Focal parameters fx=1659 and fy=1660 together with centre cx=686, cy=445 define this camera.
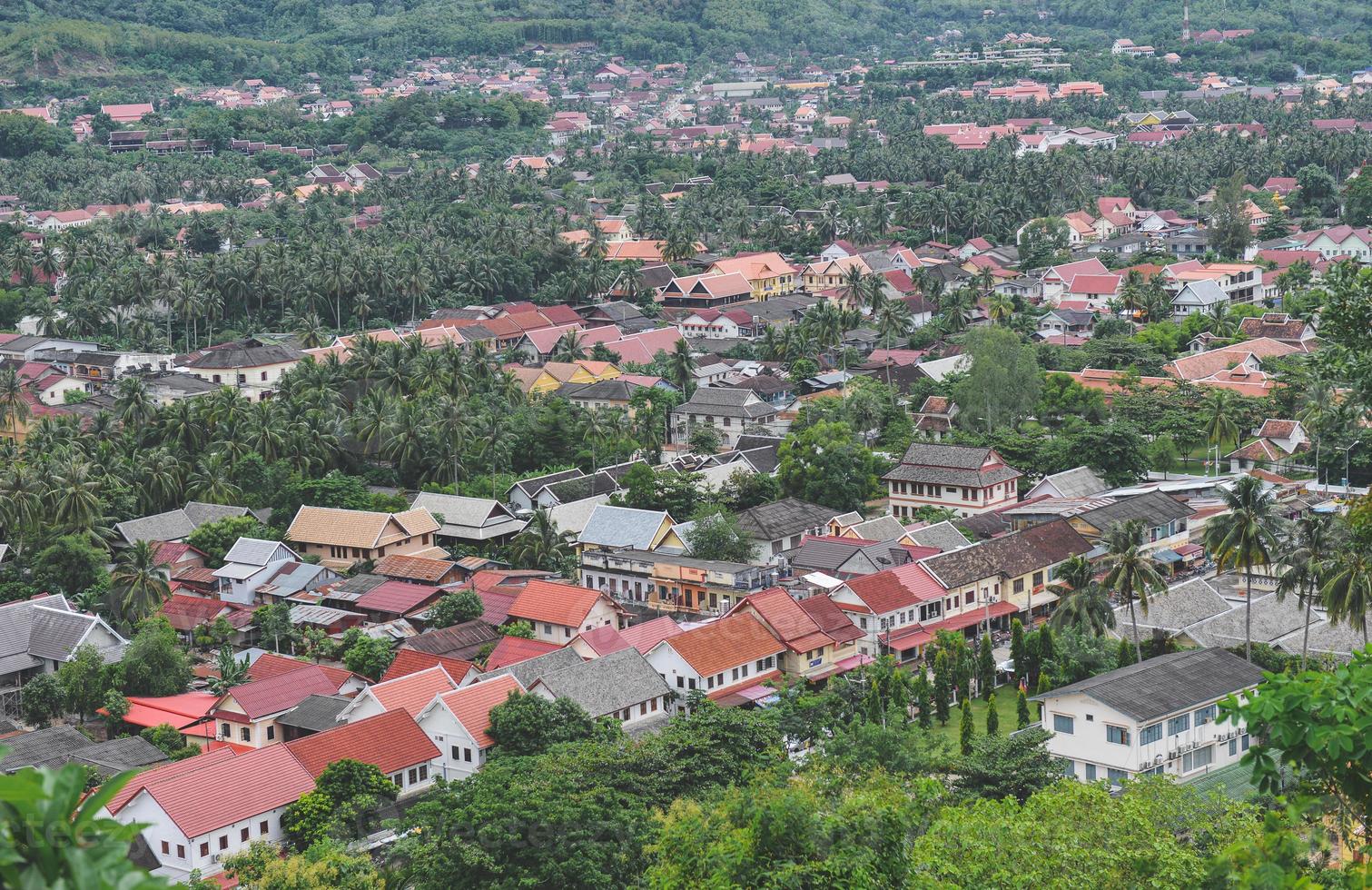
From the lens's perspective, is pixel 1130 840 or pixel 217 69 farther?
pixel 217 69

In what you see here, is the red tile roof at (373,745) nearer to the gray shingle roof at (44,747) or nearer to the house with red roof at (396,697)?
the house with red roof at (396,697)

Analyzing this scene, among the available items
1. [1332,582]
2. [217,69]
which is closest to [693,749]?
[1332,582]

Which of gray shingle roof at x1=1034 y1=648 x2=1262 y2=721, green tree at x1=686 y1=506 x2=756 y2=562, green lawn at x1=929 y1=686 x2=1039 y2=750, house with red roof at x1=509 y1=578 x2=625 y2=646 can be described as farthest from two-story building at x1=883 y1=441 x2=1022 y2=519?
gray shingle roof at x1=1034 y1=648 x2=1262 y2=721

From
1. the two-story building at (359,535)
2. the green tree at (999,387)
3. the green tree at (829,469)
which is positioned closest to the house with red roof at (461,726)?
the two-story building at (359,535)

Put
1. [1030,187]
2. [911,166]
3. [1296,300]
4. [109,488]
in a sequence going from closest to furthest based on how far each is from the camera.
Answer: [109,488], [1296,300], [1030,187], [911,166]

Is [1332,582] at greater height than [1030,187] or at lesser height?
greater

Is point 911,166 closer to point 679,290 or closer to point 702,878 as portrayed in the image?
point 679,290

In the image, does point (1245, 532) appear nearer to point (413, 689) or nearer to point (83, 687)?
point (413, 689)

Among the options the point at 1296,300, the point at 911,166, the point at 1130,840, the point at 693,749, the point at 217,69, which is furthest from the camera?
the point at 217,69
